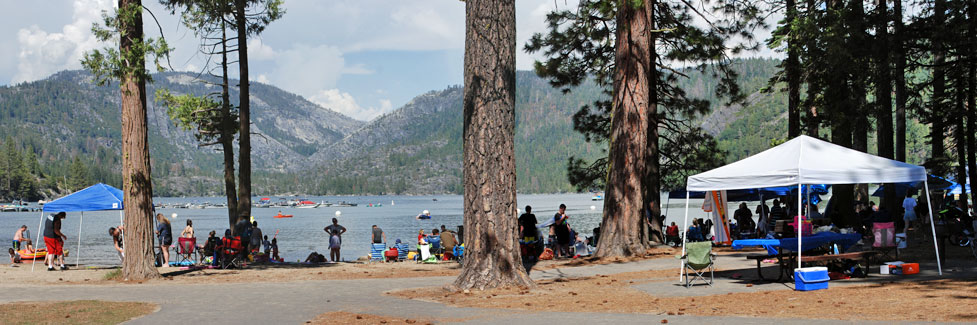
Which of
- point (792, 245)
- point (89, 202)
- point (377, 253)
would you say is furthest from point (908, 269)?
point (89, 202)

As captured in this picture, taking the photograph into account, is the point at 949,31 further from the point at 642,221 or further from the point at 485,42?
the point at 485,42

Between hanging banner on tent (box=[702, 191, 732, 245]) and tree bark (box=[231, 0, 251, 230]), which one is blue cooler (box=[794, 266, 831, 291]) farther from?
tree bark (box=[231, 0, 251, 230])

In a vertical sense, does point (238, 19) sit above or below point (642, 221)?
above

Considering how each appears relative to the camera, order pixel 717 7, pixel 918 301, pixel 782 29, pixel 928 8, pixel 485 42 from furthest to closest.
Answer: pixel 717 7, pixel 782 29, pixel 928 8, pixel 485 42, pixel 918 301

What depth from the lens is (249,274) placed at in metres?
17.0

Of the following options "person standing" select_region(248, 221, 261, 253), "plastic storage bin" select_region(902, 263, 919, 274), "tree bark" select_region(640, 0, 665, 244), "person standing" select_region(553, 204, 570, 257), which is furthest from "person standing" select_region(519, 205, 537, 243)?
"plastic storage bin" select_region(902, 263, 919, 274)

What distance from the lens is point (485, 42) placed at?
41.2 ft

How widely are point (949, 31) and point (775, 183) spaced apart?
33.1 ft

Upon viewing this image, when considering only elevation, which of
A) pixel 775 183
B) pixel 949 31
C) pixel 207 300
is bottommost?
pixel 207 300

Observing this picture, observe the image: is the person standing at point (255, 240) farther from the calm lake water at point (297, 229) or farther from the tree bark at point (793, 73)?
the tree bark at point (793, 73)

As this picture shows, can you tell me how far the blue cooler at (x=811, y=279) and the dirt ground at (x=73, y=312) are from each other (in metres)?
8.61

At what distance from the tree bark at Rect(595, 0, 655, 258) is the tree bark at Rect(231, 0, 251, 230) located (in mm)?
9773

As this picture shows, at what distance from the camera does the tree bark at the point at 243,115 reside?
22188mm

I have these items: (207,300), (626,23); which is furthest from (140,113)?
(626,23)
